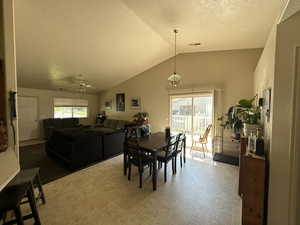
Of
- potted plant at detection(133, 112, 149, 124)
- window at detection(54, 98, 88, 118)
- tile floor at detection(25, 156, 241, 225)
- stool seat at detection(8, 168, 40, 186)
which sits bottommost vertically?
tile floor at detection(25, 156, 241, 225)

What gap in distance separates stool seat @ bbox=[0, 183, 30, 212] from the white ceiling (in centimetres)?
264

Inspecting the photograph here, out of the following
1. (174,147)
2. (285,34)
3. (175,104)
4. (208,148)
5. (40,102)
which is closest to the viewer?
(285,34)

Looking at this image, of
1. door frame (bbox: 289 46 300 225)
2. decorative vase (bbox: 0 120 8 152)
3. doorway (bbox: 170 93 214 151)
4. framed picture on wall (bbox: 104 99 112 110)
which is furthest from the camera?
Answer: framed picture on wall (bbox: 104 99 112 110)

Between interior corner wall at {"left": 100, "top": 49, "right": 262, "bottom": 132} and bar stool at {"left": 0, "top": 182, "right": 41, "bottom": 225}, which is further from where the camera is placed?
interior corner wall at {"left": 100, "top": 49, "right": 262, "bottom": 132}

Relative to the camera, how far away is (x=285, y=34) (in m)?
1.43

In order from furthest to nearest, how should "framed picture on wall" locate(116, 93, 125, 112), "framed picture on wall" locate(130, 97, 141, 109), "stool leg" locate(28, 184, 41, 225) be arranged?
"framed picture on wall" locate(116, 93, 125, 112)
"framed picture on wall" locate(130, 97, 141, 109)
"stool leg" locate(28, 184, 41, 225)

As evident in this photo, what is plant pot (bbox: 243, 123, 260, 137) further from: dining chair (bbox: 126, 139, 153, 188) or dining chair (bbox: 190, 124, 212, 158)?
dining chair (bbox: 190, 124, 212, 158)

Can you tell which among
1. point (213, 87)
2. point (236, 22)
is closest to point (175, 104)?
point (213, 87)

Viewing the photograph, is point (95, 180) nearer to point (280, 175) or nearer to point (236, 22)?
point (280, 175)

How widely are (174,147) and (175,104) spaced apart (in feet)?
8.38

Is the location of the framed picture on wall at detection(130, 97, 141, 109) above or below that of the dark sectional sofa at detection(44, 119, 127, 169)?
above

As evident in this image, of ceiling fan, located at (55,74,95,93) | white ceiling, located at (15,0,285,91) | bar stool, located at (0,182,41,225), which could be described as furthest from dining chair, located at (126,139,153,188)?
ceiling fan, located at (55,74,95,93)

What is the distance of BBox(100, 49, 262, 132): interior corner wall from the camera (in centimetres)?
412

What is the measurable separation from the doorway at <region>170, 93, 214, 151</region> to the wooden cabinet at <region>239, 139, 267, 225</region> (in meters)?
3.01
